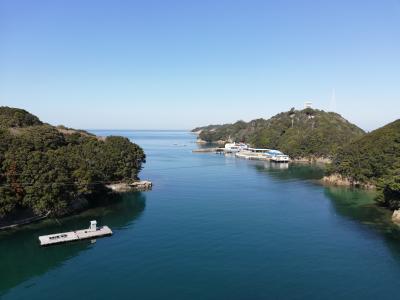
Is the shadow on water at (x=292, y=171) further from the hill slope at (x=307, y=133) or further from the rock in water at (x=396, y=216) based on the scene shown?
the rock in water at (x=396, y=216)

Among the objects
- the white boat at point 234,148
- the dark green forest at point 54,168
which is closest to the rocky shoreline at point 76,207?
the dark green forest at point 54,168

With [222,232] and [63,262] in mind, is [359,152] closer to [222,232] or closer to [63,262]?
[222,232]

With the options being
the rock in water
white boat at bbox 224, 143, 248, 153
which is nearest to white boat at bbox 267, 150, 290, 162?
white boat at bbox 224, 143, 248, 153

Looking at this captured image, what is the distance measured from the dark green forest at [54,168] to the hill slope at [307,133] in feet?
240

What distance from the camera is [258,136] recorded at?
17050cm

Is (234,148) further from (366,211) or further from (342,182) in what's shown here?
(366,211)

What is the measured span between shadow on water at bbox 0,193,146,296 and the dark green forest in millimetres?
2523

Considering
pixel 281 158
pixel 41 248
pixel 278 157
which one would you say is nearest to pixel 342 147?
pixel 281 158

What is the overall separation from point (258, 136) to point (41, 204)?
135m

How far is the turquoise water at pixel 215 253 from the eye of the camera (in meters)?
29.4

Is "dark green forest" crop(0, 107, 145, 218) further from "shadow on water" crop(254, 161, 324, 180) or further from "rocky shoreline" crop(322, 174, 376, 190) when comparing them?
"rocky shoreline" crop(322, 174, 376, 190)

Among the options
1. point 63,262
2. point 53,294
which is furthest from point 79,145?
point 53,294

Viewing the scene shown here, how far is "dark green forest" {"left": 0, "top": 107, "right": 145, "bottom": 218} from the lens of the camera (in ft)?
146

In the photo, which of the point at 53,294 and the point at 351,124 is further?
the point at 351,124
